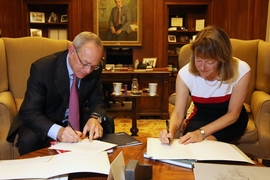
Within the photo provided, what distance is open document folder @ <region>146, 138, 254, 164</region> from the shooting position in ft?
3.84

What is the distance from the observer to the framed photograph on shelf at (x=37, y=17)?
5.55 meters

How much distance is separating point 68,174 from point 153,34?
4.48 metres

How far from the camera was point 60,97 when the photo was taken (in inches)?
67.9

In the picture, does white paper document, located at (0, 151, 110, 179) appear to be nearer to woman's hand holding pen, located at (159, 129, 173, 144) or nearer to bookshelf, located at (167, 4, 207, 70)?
woman's hand holding pen, located at (159, 129, 173, 144)

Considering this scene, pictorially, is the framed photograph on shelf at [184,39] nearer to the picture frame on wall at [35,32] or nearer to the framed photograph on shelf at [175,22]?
the framed photograph on shelf at [175,22]

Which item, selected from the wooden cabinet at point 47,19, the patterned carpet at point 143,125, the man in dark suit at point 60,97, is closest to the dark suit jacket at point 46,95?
the man in dark suit at point 60,97

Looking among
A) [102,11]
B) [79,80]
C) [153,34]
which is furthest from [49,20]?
[79,80]

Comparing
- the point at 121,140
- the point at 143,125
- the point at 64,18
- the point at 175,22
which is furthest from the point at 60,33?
the point at 121,140

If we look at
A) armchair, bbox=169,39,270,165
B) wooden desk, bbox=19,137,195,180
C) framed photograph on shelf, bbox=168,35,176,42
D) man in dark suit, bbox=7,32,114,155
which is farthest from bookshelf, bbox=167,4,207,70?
wooden desk, bbox=19,137,195,180

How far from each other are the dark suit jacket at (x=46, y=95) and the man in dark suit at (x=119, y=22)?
3.58 metres

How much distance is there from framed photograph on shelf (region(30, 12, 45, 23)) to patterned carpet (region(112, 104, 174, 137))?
2574 mm

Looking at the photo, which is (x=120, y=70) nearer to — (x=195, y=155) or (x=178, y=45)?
(x=178, y=45)

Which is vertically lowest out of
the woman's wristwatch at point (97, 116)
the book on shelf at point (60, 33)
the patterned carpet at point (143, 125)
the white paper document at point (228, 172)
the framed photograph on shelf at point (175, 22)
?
the patterned carpet at point (143, 125)

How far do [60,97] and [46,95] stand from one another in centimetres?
8
